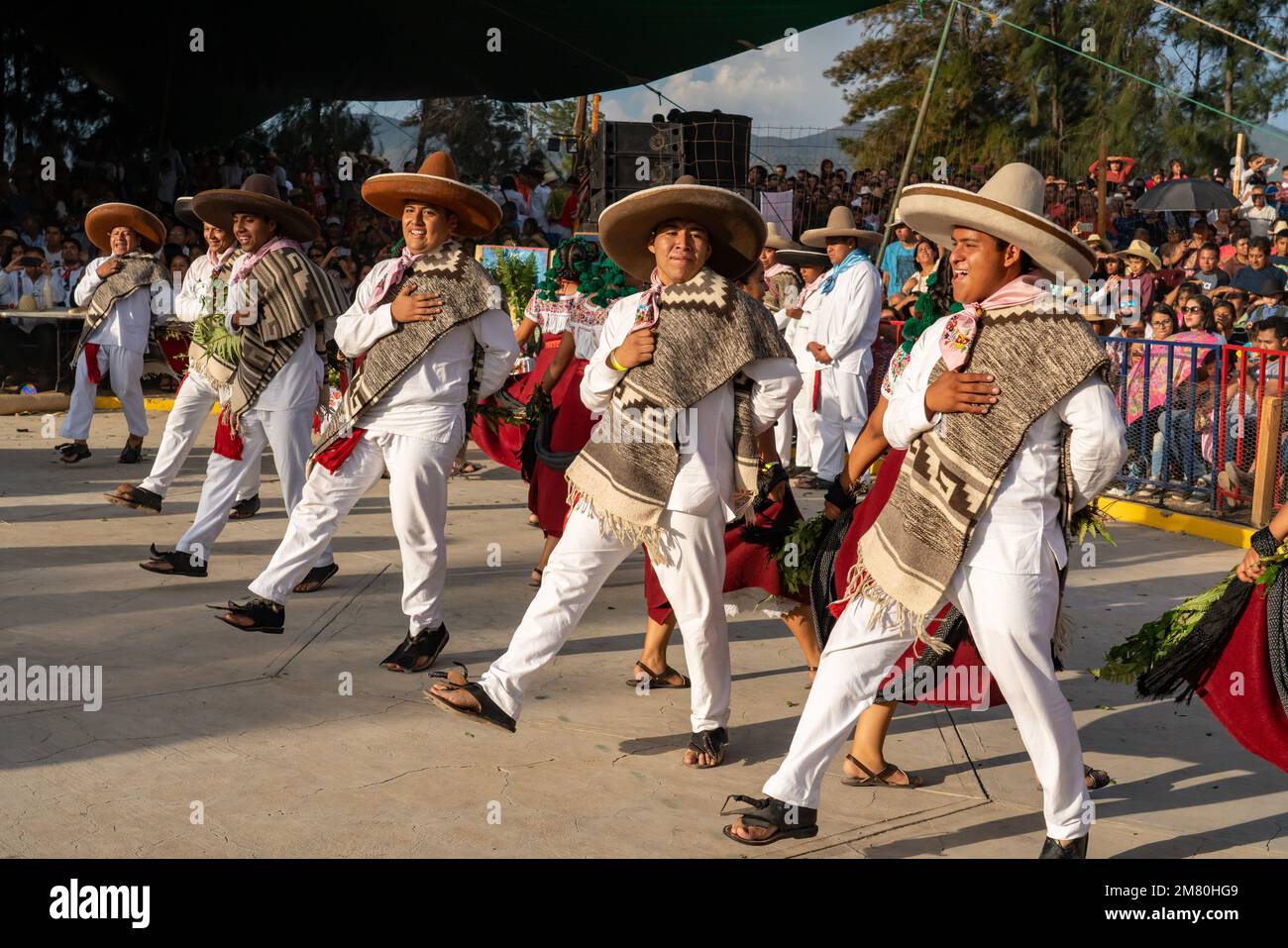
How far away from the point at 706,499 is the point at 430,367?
5.22ft

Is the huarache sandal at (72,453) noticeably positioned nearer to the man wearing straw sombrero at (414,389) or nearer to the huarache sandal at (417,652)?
the man wearing straw sombrero at (414,389)

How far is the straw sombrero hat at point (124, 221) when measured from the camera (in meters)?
10.1

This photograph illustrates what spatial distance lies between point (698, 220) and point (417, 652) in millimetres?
2204

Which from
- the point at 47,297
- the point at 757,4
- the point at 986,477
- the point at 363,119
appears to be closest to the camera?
the point at 986,477

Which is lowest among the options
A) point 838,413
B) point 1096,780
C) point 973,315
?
point 1096,780

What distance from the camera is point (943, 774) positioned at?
5.00m

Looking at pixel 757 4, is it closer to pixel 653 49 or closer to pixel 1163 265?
pixel 653 49

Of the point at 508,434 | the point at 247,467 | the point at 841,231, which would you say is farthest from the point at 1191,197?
the point at 247,467

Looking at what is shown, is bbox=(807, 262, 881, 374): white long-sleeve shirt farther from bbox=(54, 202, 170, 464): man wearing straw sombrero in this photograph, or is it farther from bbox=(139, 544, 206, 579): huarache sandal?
bbox=(139, 544, 206, 579): huarache sandal

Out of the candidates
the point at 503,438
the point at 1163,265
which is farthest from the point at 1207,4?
the point at 503,438

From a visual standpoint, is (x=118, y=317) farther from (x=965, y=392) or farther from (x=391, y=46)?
(x=965, y=392)

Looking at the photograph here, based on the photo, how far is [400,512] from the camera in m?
5.86

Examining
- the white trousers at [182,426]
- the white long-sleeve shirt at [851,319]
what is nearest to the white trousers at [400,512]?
the white trousers at [182,426]

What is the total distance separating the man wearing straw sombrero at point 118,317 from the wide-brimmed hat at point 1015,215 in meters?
7.60
